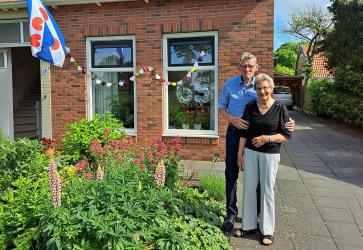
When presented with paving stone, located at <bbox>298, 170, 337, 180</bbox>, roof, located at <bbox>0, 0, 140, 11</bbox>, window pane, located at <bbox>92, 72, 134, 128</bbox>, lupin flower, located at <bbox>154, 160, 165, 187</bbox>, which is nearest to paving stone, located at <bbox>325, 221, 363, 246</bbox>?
lupin flower, located at <bbox>154, 160, 165, 187</bbox>

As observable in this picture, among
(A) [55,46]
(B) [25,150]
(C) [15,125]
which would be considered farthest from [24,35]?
(B) [25,150]

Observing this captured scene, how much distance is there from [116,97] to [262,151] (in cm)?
571

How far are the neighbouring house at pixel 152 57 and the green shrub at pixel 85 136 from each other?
1688mm

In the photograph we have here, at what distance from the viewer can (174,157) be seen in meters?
5.12

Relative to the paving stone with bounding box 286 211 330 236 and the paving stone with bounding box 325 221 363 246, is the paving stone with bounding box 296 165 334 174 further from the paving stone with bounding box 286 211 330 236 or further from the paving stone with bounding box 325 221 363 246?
the paving stone with bounding box 325 221 363 246

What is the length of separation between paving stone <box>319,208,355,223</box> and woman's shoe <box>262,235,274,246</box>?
110 cm

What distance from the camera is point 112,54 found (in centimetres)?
877

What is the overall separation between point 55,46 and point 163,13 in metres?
2.44

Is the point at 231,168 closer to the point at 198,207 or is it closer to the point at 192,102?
the point at 198,207

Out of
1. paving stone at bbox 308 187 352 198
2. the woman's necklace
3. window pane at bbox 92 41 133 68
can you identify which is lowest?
paving stone at bbox 308 187 352 198

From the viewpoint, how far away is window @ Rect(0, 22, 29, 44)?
30.5ft

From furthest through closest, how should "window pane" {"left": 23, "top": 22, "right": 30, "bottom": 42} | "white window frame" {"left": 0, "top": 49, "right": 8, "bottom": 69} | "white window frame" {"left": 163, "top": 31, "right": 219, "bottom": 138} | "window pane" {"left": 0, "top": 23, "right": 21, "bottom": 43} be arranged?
"white window frame" {"left": 0, "top": 49, "right": 8, "bottom": 69} → "window pane" {"left": 0, "top": 23, "right": 21, "bottom": 43} → "window pane" {"left": 23, "top": 22, "right": 30, "bottom": 42} → "white window frame" {"left": 163, "top": 31, "right": 219, "bottom": 138}

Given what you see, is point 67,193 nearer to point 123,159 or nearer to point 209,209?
point 123,159

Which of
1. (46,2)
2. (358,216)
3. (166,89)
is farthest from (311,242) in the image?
(46,2)
